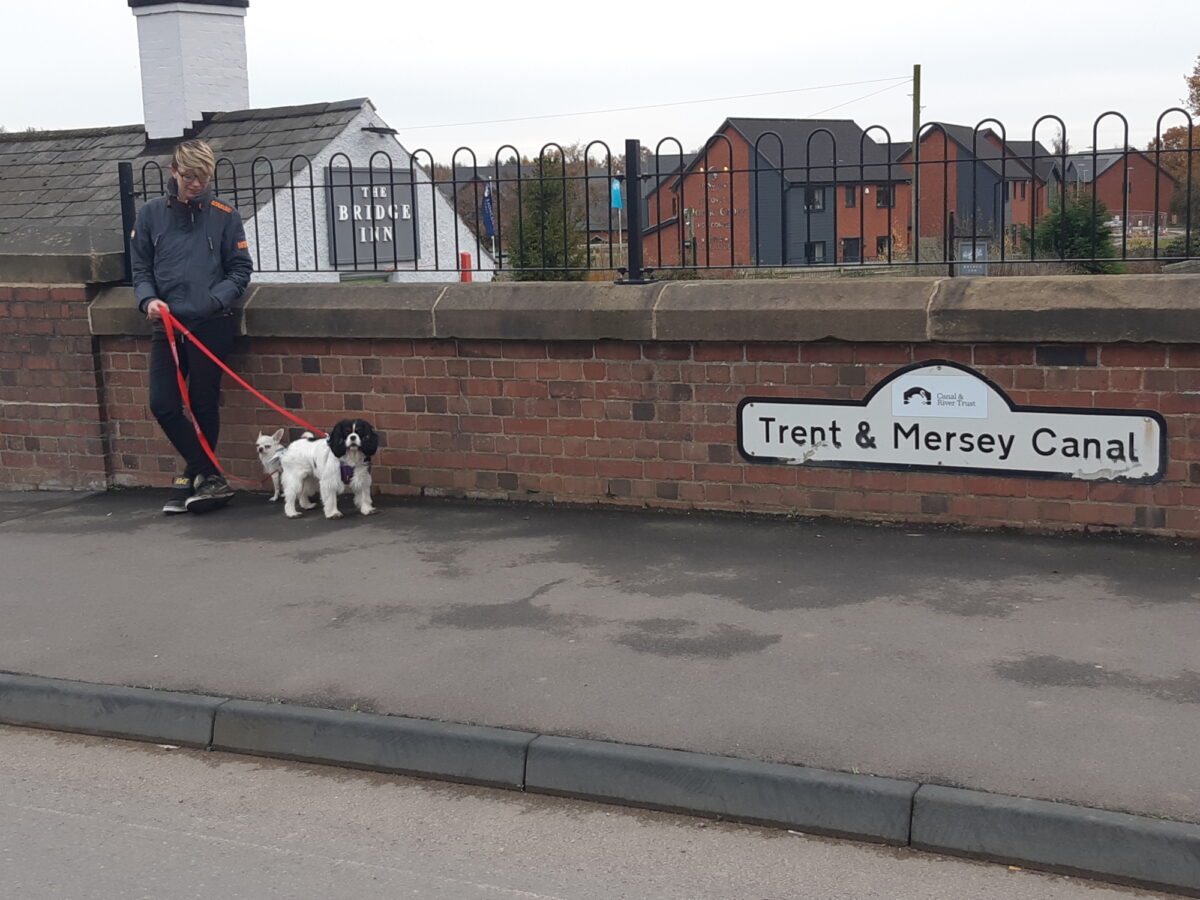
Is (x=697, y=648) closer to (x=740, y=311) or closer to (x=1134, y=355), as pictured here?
(x=740, y=311)

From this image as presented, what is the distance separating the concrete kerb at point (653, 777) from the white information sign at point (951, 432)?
2978 millimetres

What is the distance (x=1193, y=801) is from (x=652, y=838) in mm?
1558

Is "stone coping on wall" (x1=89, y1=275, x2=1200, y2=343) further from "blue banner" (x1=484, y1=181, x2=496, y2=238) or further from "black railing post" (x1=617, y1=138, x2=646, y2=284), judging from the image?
"blue banner" (x1=484, y1=181, x2=496, y2=238)

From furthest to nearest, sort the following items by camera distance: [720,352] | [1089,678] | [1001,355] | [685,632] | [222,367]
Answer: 1. [222,367]
2. [720,352]
3. [1001,355]
4. [685,632]
5. [1089,678]

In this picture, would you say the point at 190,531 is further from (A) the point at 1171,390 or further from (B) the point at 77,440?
(A) the point at 1171,390

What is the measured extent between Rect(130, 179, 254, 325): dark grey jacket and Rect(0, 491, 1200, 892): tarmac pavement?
1312mm

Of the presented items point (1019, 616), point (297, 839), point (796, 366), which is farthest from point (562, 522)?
point (297, 839)

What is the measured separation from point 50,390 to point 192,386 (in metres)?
1.53

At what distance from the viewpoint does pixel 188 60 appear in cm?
1658

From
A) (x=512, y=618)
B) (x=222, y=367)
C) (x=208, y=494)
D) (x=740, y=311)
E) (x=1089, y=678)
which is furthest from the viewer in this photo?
(x=208, y=494)

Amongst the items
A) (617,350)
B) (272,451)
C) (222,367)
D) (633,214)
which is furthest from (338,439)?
(633,214)

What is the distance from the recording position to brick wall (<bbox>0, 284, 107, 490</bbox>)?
29.2 ft

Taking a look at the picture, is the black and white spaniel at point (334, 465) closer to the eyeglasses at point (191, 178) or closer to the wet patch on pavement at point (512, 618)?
the eyeglasses at point (191, 178)

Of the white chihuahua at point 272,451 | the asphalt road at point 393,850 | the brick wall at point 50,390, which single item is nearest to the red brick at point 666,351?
the white chihuahua at point 272,451
